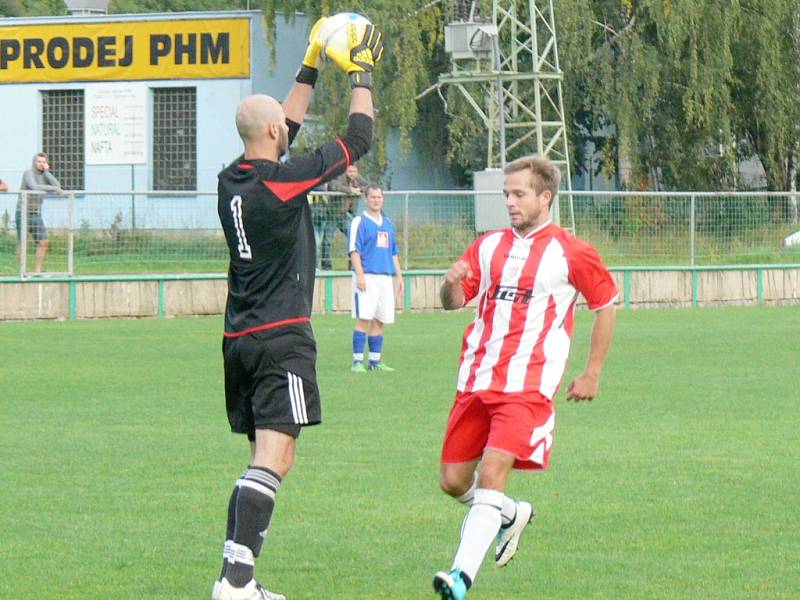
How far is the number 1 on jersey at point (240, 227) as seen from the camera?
656 centimetres

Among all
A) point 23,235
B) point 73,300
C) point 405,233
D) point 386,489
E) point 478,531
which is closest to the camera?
point 478,531

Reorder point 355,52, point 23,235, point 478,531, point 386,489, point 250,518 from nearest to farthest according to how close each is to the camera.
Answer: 1. point 478,531
2. point 250,518
3. point 355,52
4. point 386,489
5. point 23,235

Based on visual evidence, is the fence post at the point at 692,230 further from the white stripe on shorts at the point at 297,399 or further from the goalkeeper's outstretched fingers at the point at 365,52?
the white stripe on shorts at the point at 297,399

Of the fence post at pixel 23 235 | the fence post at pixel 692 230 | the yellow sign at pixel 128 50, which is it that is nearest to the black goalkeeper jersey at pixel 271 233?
the fence post at pixel 23 235

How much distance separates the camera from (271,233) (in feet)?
21.5

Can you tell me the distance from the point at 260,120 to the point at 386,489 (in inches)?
130

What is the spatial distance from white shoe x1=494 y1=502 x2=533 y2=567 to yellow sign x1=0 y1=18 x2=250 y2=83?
33.0 metres

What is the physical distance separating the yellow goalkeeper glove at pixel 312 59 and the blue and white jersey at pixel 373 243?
9.79 metres

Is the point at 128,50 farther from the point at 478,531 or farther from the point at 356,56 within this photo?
the point at 478,531

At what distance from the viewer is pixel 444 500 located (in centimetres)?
891

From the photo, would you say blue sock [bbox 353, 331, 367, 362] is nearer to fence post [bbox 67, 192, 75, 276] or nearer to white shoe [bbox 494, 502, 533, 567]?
fence post [bbox 67, 192, 75, 276]

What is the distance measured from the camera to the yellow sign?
39.2m

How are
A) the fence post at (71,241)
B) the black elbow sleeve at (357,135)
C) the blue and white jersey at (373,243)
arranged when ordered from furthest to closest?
the fence post at (71,241)
the blue and white jersey at (373,243)
the black elbow sleeve at (357,135)

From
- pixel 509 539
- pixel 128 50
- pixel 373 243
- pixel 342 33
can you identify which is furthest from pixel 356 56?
pixel 128 50
